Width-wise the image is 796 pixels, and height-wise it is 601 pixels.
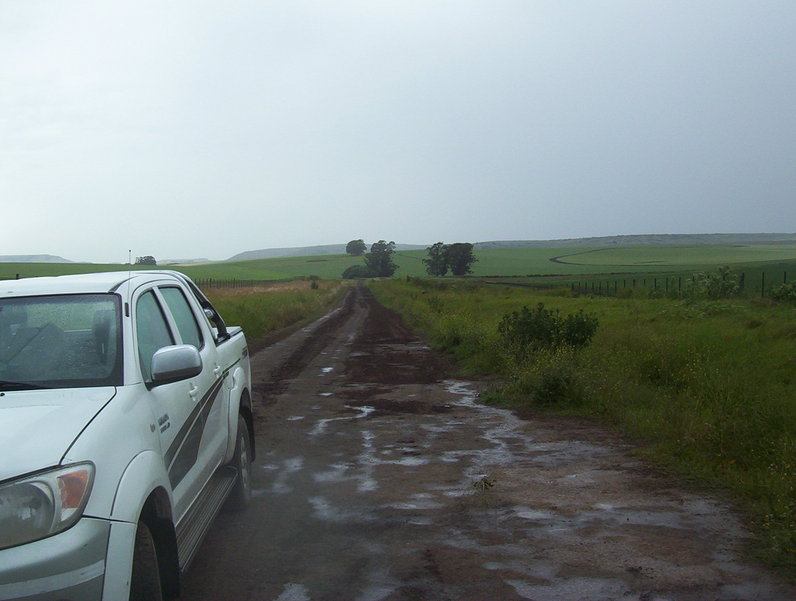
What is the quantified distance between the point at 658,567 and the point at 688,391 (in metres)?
5.74

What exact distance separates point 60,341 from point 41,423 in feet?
3.71

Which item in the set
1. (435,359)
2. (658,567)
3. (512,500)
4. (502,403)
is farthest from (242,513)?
(435,359)

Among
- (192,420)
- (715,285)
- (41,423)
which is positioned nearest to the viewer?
(41,423)

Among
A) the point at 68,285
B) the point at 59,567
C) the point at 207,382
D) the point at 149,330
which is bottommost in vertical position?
the point at 59,567

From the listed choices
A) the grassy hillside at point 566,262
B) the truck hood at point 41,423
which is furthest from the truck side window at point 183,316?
the grassy hillside at point 566,262

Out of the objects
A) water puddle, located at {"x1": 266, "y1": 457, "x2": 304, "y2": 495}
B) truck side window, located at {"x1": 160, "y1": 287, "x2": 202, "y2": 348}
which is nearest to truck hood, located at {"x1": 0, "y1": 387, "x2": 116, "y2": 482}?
truck side window, located at {"x1": 160, "y1": 287, "x2": 202, "y2": 348}

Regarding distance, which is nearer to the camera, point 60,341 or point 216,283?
point 60,341

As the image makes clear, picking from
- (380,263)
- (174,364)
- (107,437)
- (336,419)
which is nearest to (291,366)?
(336,419)

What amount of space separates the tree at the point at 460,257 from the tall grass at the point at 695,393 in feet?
340

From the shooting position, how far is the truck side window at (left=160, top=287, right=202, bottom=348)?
5.30 m

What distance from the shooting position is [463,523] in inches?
219

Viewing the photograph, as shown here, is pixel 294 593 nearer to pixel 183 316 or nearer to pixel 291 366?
pixel 183 316

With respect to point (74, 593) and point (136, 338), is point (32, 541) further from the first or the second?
point (136, 338)

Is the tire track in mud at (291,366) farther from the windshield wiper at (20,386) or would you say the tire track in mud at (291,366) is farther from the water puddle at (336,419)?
the windshield wiper at (20,386)
